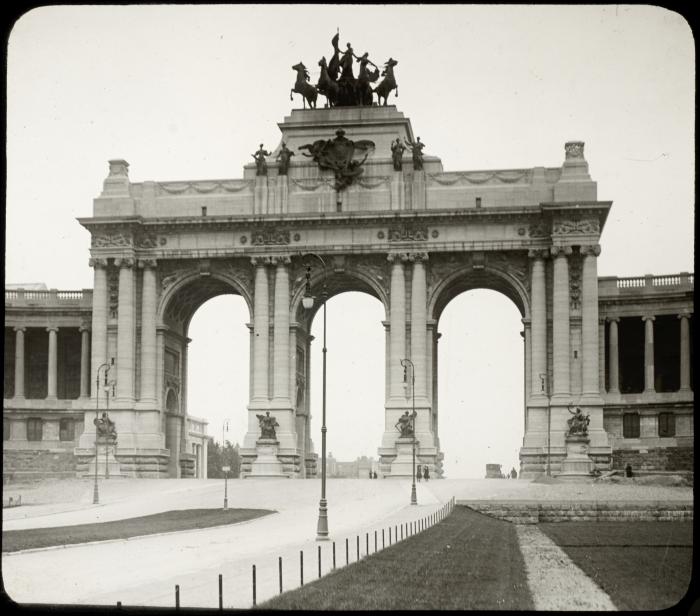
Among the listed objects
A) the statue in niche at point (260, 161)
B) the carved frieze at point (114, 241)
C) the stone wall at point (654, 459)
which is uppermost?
the statue in niche at point (260, 161)

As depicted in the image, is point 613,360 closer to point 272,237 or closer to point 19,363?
point 272,237

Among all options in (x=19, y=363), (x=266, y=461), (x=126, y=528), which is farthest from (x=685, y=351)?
(x=126, y=528)

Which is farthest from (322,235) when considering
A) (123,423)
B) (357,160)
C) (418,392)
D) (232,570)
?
(232,570)

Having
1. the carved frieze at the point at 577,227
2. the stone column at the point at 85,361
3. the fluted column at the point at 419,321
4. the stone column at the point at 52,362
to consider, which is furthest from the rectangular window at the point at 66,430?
the carved frieze at the point at 577,227

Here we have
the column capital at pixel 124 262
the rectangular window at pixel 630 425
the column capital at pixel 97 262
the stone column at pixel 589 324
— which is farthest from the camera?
the rectangular window at pixel 630 425

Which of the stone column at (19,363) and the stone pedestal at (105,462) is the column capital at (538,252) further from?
the stone column at (19,363)

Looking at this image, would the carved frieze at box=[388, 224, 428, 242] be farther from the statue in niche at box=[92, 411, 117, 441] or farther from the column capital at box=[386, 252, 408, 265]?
the statue in niche at box=[92, 411, 117, 441]

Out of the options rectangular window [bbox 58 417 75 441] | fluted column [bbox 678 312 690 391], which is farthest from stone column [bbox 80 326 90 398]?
fluted column [bbox 678 312 690 391]

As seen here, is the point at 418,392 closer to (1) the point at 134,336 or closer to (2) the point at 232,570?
(1) the point at 134,336
